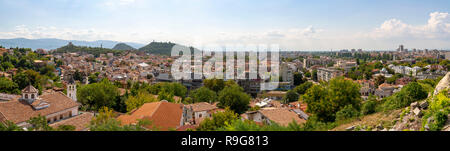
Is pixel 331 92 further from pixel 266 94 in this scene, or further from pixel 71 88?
pixel 266 94

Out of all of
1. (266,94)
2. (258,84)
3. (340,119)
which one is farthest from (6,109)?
(258,84)

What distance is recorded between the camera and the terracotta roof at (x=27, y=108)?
11165 millimetres

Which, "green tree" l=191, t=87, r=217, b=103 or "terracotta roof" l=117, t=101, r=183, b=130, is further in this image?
"green tree" l=191, t=87, r=217, b=103

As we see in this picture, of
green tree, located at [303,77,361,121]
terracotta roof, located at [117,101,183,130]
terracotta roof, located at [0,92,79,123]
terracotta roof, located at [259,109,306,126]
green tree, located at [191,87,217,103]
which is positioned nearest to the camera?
green tree, located at [303,77,361,121]

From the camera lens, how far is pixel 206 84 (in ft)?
104

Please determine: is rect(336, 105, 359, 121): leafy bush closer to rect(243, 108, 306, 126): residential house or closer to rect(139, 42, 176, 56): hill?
rect(243, 108, 306, 126): residential house

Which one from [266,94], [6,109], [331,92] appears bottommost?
[266,94]

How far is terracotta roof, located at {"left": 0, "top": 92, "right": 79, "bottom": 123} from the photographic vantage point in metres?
11.2

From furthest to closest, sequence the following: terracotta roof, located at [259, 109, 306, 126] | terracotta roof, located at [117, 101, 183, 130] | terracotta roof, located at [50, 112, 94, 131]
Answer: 1. terracotta roof, located at [259, 109, 306, 126]
2. terracotta roof, located at [117, 101, 183, 130]
3. terracotta roof, located at [50, 112, 94, 131]

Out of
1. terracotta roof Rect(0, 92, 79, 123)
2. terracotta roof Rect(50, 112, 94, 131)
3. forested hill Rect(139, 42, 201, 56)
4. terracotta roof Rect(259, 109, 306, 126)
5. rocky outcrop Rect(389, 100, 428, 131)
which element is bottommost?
terracotta roof Rect(259, 109, 306, 126)

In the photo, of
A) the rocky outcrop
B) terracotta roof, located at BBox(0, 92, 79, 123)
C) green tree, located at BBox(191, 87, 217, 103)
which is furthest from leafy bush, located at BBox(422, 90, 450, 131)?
green tree, located at BBox(191, 87, 217, 103)

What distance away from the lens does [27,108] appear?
12.3m
